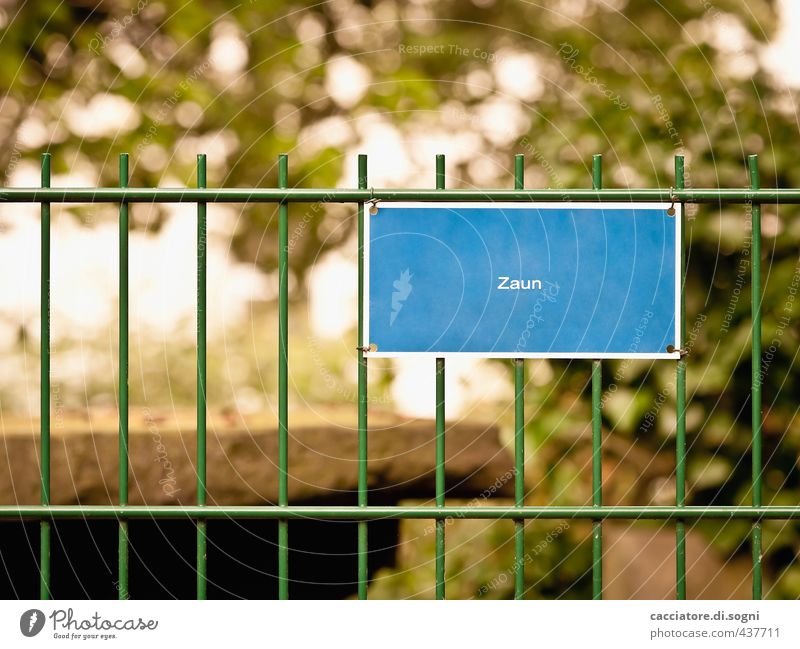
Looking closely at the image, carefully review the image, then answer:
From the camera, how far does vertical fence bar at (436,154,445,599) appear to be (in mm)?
2857

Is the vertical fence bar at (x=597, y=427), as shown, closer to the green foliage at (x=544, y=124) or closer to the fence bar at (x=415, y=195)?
the fence bar at (x=415, y=195)

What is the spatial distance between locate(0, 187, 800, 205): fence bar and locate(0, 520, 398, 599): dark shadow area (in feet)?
5.91

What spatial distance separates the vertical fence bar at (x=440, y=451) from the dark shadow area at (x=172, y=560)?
147 cm

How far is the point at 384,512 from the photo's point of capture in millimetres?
2883

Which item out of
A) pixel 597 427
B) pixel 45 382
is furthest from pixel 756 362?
pixel 45 382

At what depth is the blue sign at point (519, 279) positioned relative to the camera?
2889mm

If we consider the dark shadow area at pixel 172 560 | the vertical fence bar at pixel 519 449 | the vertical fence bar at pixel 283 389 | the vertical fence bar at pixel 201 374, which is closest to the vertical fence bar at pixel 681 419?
the vertical fence bar at pixel 519 449

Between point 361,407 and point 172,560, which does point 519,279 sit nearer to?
point 361,407

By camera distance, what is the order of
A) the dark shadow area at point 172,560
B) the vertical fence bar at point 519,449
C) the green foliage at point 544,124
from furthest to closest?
the dark shadow area at point 172,560 → the green foliage at point 544,124 → the vertical fence bar at point 519,449

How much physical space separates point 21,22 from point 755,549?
536cm

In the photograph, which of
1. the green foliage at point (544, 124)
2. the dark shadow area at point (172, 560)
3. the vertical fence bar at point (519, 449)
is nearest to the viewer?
the vertical fence bar at point (519, 449)

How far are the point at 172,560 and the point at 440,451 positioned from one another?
7.42ft
